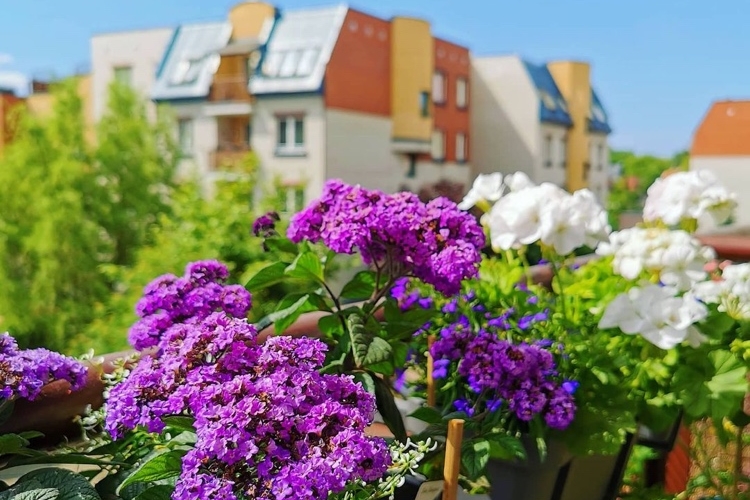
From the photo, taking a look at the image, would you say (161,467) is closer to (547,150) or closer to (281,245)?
(281,245)

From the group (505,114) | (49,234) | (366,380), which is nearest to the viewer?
(366,380)

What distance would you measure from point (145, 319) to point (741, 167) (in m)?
19.3

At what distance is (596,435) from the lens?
1.03m

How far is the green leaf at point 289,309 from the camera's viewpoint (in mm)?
906

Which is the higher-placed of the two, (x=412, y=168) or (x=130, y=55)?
(x=130, y=55)

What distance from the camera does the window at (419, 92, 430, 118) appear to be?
15555 millimetres

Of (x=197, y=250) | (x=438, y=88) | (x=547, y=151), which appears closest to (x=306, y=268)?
(x=197, y=250)

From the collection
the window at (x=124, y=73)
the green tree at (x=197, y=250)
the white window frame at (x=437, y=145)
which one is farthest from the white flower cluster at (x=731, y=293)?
the window at (x=124, y=73)

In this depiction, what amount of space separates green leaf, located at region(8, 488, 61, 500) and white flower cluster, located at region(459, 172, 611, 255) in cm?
72

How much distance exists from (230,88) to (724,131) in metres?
11.3

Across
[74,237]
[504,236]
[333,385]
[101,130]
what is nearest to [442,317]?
[504,236]

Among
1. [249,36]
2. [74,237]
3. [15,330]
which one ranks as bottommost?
[15,330]

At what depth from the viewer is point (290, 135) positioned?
13.8m

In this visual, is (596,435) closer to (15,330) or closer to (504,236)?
(504,236)
